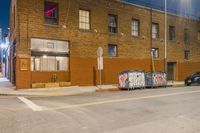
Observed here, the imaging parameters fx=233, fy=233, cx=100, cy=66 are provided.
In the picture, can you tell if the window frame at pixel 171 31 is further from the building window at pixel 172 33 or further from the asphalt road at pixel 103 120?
the asphalt road at pixel 103 120

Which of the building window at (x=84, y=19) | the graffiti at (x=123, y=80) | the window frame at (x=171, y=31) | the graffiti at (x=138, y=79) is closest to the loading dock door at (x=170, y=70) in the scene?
the window frame at (x=171, y=31)

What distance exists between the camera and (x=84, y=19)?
2141cm

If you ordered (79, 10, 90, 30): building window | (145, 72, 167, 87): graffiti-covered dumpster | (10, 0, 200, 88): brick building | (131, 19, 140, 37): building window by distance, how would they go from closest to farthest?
(10, 0, 200, 88): brick building → (145, 72, 167, 87): graffiti-covered dumpster → (79, 10, 90, 30): building window → (131, 19, 140, 37): building window

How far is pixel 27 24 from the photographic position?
18.1 meters

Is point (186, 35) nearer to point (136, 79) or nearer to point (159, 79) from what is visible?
point (159, 79)

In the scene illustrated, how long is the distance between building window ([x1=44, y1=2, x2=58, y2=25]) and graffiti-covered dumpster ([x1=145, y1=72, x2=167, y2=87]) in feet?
29.9

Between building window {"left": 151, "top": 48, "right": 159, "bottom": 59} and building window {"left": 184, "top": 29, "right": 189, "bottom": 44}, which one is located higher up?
building window {"left": 184, "top": 29, "right": 189, "bottom": 44}

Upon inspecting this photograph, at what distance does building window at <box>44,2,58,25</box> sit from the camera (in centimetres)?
1946

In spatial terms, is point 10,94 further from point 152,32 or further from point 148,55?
point 152,32

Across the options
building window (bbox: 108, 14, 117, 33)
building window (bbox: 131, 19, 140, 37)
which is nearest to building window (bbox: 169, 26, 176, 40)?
building window (bbox: 131, 19, 140, 37)

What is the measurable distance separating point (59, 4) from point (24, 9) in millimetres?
3077

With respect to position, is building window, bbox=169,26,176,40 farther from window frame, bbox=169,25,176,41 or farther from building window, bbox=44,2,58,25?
building window, bbox=44,2,58,25

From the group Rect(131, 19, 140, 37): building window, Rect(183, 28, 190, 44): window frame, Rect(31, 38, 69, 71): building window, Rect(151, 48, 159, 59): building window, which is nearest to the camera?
Rect(31, 38, 69, 71): building window

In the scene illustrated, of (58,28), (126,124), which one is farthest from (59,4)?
(126,124)
